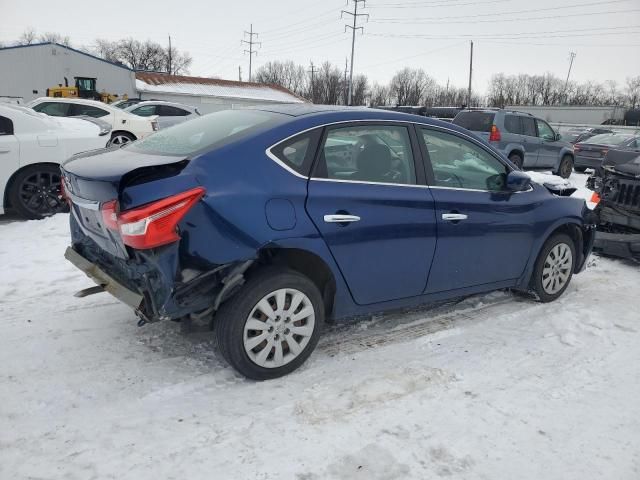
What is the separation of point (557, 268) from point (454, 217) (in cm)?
162

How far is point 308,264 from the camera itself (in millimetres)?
3350

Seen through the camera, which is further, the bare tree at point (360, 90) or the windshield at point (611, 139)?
the bare tree at point (360, 90)

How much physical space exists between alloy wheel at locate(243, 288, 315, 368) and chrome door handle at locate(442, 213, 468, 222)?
1.24 m

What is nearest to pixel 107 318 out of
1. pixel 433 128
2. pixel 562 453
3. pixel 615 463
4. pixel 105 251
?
pixel 105 251

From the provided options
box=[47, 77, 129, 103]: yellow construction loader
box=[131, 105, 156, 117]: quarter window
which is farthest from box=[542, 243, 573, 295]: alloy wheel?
box=[47, 77, 129, 103]: yellow construction loader

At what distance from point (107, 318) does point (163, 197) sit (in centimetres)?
172

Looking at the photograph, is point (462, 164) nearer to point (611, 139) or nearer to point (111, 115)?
point (111, 115)

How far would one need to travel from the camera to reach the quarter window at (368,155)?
3344 mm

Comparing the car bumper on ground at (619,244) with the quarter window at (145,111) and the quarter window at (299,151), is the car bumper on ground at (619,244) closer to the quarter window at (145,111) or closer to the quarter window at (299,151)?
the quarter window at (299,151)

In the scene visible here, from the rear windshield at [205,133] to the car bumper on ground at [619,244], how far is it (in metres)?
4.64

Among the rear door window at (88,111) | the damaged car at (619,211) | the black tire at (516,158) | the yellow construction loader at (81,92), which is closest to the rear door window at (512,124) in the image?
the black tire at (516,158)

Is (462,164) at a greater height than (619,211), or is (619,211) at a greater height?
(462,164)

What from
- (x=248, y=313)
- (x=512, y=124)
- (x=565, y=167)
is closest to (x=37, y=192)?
(x=248, y=313)

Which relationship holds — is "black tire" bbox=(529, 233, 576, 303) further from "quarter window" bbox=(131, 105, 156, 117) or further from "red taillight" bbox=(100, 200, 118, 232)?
"quarter window" bbox=(131, 105, 156, 117)
